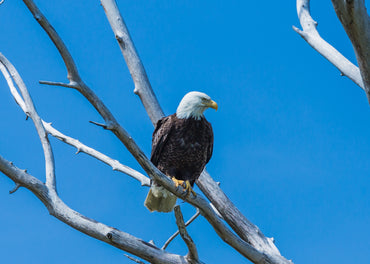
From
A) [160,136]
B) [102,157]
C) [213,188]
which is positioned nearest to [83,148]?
[102,157]

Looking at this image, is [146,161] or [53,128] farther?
[53,128]

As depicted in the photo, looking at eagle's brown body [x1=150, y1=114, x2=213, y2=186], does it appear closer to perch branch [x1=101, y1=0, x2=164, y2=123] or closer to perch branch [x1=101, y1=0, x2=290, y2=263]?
perch branch [x1=101, y1=0, x2=290, y2=263]

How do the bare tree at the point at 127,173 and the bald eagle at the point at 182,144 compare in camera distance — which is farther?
the bald eagle at the point at 182,144

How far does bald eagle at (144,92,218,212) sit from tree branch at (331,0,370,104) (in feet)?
6.66

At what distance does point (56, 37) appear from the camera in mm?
3529

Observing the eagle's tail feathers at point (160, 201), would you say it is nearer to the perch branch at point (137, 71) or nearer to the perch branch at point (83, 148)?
the perch branch at point (83, 148)

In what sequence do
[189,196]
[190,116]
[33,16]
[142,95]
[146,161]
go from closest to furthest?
[146,161] → [33,16] → [189,196] → [190,116] → [142,95]

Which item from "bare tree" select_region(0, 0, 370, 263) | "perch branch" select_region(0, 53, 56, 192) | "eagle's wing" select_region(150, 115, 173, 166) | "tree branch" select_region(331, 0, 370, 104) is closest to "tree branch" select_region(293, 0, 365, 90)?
"bare tree" select_region(0, 0, 370, 263)

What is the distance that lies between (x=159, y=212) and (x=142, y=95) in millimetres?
1381

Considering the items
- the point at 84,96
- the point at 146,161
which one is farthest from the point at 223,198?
the point at 84,96

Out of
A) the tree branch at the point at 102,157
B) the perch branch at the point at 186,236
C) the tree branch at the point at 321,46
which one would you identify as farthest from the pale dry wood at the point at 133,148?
the tree branch at the point at 321,46

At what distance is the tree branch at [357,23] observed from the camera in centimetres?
301

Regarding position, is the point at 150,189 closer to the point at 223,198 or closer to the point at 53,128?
the point at 223,198

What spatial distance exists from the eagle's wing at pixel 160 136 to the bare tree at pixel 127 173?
1.07 ft
